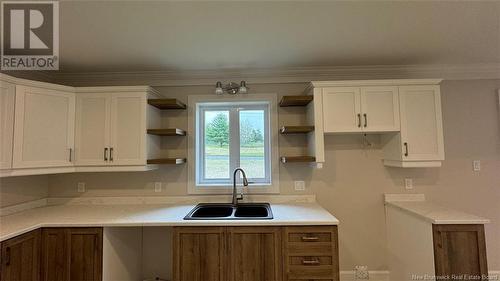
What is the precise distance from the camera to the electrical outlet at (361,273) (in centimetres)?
263

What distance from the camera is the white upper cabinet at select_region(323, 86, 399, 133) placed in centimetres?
239

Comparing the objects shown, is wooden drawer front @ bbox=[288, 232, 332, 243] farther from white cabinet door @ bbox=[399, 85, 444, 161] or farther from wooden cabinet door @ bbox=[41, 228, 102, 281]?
wooden cabinet door @ bbox=[41, 228, 102, 281]

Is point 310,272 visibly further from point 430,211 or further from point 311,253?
point 430,211

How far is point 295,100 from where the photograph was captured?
2.53 metres

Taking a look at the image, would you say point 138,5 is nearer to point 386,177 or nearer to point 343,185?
point 343,185

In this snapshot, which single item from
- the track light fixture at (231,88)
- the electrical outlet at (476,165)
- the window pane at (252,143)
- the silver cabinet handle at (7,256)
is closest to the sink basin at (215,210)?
the window pane at (252,143)

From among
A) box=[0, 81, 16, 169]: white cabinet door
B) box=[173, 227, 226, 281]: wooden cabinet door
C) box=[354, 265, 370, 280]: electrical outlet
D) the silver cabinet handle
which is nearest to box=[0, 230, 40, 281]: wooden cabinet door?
the silver cabinet handle

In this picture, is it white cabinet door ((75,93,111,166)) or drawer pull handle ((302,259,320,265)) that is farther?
white cabinet door ((75,93,111,166))

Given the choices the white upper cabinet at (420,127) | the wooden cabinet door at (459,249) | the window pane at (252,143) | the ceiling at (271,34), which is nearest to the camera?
the ceiling at (271,34)

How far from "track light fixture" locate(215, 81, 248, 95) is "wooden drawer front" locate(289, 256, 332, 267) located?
168 centimetres

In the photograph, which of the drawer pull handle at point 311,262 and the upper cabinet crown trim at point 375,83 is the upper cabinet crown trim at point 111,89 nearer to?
the upper cabinet crown trim at point 375,83

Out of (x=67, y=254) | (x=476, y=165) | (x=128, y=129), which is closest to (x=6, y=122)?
(x=128, y=129)

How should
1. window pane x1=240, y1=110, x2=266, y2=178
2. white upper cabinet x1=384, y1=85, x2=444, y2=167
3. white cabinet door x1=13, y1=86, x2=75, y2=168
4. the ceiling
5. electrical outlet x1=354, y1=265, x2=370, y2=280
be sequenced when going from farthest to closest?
window pane x1=240, y1=110, x2=266, y2=178 < electrical outlet x1=354, y1=265, x2=370, y2=280 < white upper cabinet x1=384, y1=85, x2=444, y2=167 < white cabinet door x1=13, y1=86, x2=75, y2=168 < the ceiling

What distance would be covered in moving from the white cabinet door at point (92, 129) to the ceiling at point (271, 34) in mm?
402
